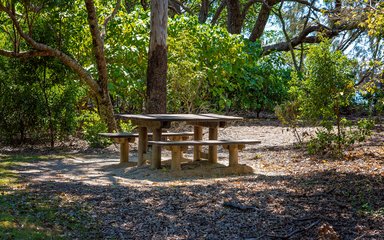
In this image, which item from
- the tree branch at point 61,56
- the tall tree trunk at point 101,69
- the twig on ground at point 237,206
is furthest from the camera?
the tall tree trunk at point 101,69

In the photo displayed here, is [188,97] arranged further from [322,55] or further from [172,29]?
[322,55]

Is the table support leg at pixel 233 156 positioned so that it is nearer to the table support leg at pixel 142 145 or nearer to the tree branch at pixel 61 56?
the table support leg at pixel 142 145

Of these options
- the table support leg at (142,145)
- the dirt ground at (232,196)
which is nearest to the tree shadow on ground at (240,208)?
the dirt ground at (232,196)

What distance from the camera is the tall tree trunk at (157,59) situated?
45.6ft

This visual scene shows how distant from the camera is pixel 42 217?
20.4 feet

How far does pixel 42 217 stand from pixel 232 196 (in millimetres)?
2317

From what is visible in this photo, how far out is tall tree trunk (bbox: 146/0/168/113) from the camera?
45.6 feet

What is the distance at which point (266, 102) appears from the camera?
20625 millimetres

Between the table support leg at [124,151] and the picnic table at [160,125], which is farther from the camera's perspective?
the table support leg at [124,151]

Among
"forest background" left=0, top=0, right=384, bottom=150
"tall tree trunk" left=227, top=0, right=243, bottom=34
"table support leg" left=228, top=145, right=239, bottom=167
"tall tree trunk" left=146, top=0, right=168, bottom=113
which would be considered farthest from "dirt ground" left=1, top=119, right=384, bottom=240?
"tall tree trunk" left=227, top=0, right=243, bottom=34

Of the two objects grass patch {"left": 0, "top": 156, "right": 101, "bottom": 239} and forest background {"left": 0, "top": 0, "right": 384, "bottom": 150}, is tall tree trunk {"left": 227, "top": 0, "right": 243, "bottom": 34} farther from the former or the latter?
grass patch {"left": 0, "top": 156, "right": 101, "bottom": 239}

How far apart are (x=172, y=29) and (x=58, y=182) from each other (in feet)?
31.1

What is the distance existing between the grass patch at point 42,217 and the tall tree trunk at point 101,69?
676cm

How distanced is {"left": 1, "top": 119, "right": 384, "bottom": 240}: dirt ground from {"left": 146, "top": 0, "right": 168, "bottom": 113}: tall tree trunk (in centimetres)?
289
